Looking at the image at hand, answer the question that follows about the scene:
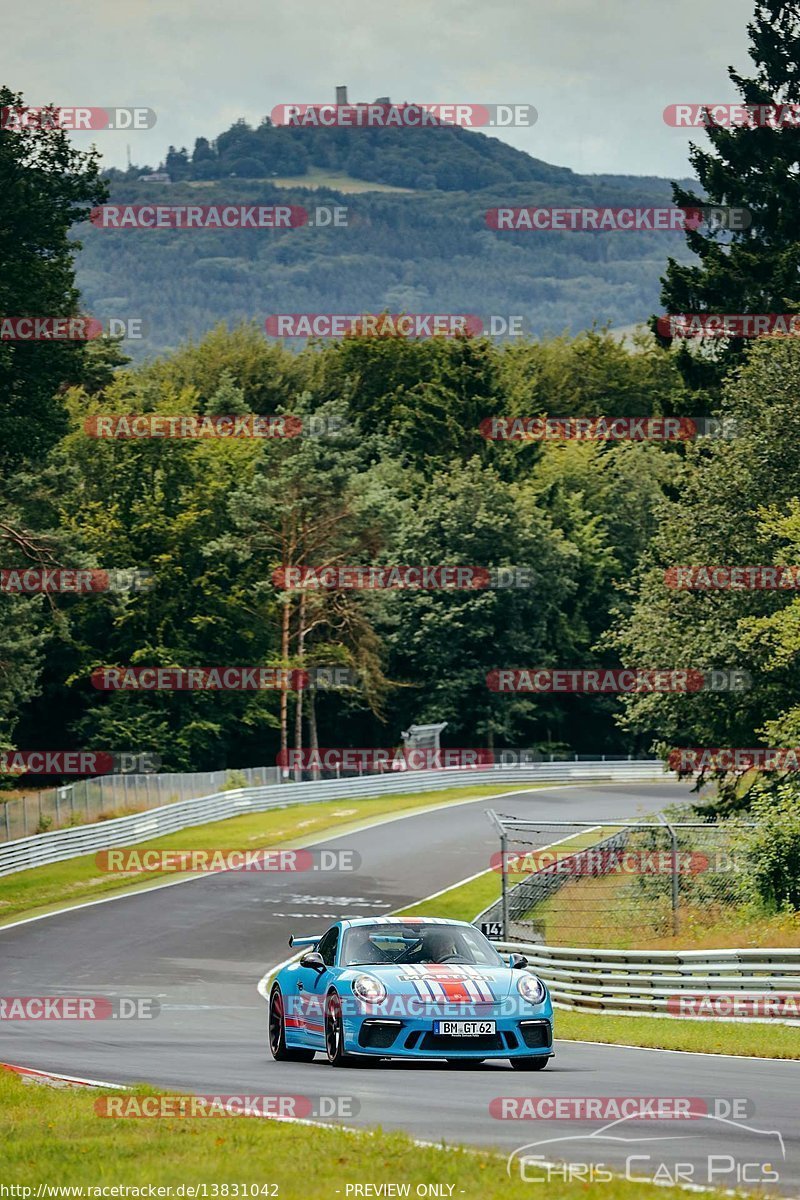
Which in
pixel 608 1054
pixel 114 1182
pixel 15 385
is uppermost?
pixel 15 385

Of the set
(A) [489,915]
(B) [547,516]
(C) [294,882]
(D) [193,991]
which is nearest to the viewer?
(D) [193,991]

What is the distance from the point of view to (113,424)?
83250mm

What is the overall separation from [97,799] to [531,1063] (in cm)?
4116

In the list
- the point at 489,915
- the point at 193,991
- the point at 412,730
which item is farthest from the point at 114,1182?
the point at 412,730

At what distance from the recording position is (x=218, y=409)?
300 ft

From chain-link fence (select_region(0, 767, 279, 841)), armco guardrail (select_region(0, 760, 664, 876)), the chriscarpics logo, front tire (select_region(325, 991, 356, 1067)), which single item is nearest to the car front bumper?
front tire (select_region(325, 991, 356, 1067))

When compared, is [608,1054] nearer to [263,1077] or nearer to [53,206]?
[263,1077]

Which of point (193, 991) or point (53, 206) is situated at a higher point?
point (53, 206)

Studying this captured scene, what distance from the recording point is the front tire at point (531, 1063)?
14.9 m

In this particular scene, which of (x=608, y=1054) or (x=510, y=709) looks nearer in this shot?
(x=608, y=1054)

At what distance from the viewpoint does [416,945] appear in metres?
16.0

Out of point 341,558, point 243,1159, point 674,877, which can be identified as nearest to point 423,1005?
point 243,1159

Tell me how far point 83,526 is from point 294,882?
37704 millimetres

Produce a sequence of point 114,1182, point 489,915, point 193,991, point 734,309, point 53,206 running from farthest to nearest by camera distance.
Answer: point 734,309, point 53,206, point 489,915, point 193,991, point 114,1182
